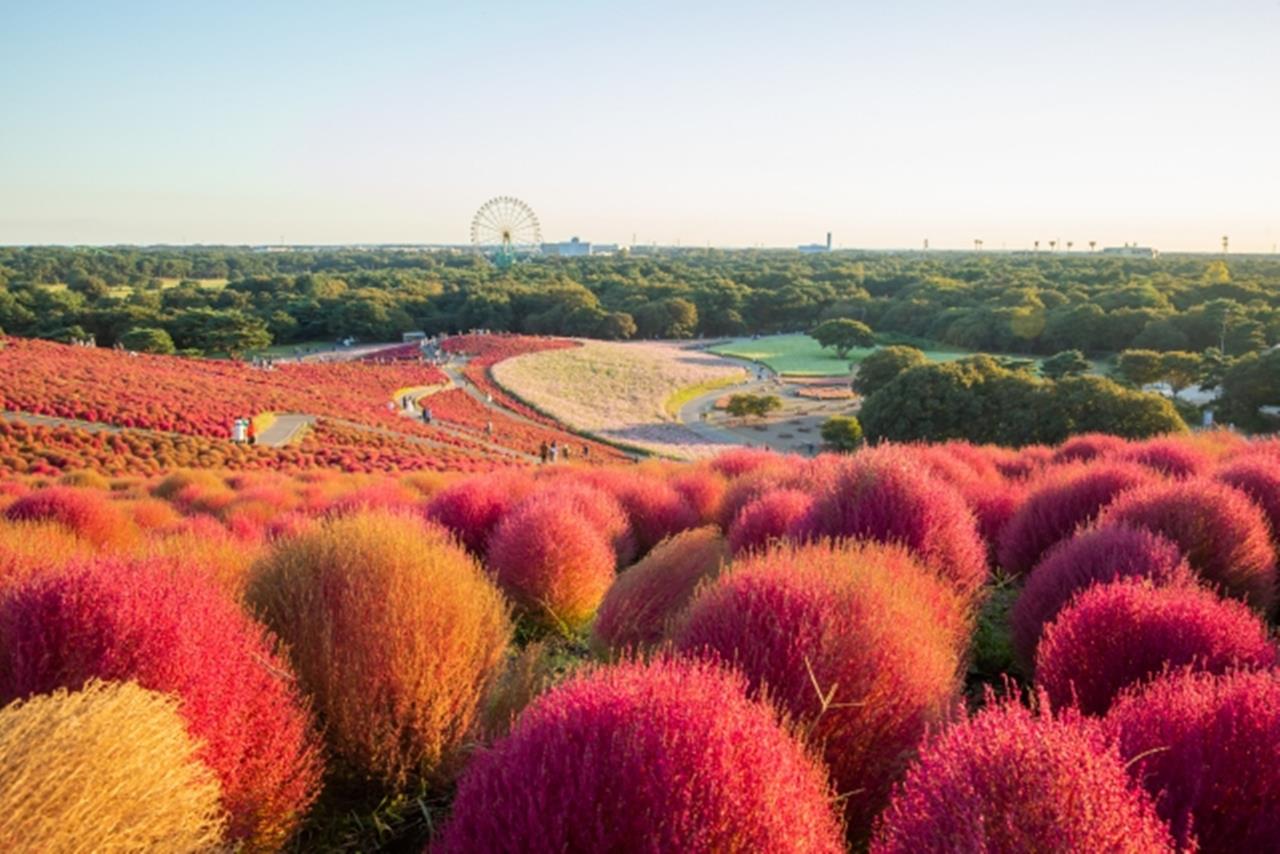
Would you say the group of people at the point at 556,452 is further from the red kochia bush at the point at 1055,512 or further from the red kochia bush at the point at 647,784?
the red kochia bush at the point at 647,784

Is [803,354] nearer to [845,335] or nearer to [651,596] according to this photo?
[845,335]

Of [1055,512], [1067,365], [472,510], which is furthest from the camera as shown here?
[1067,365]

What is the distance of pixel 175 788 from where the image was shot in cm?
276

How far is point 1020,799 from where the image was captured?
222cm

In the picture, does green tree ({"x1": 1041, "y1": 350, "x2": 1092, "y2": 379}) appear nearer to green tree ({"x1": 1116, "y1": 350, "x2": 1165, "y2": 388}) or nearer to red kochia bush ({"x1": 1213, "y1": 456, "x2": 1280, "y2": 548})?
green tree ({"x1": 1116, "y1": 350, "x2": 1165, "y2": 388})

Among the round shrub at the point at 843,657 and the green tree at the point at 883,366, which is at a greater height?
the round shrub at the point at 843,657

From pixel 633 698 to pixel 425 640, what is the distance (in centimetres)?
205

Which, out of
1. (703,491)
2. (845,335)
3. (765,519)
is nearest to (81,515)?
(703,491)

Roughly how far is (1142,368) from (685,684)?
48895 mm

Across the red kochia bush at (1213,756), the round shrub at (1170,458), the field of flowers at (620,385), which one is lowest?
the field of flowers at (620,385)

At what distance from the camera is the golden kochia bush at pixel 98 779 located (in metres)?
2.32

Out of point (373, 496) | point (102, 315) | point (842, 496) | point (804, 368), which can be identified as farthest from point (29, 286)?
point (842, 496)

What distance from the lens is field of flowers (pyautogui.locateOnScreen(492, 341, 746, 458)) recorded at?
4228 centimetres

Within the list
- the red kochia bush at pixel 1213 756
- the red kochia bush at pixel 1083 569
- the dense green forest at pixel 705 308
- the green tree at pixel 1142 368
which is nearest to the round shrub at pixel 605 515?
→ the red kochia bush at pixel 1083 569
